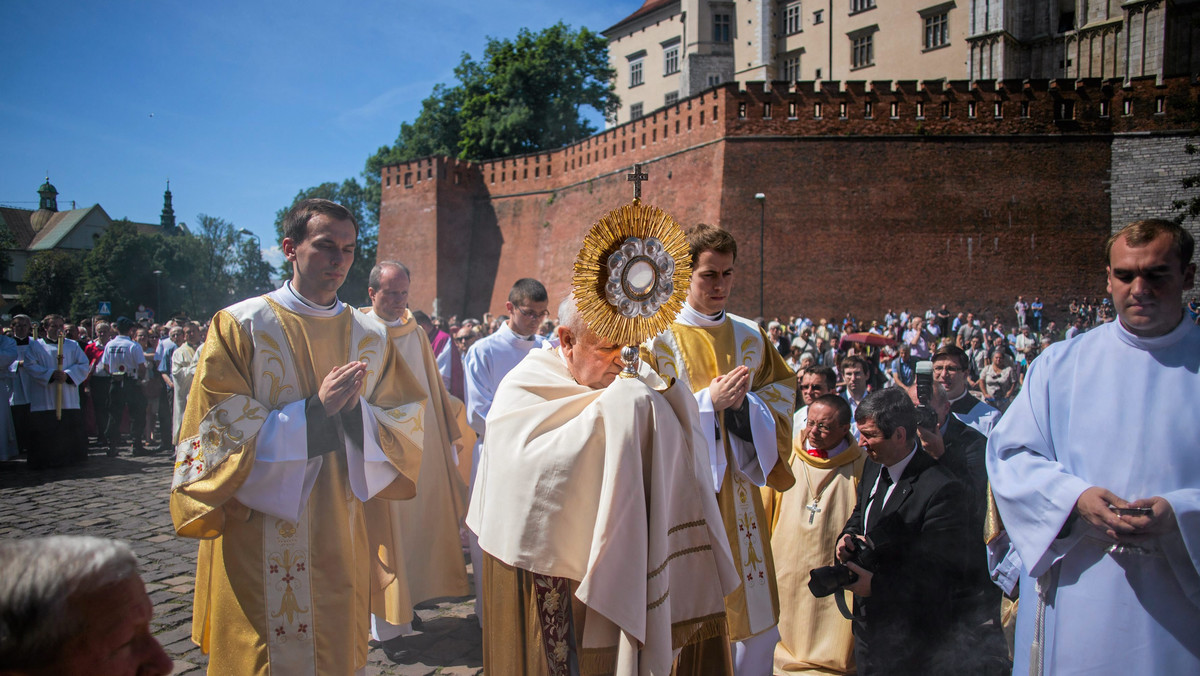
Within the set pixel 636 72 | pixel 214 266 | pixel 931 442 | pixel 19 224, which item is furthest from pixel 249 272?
pixel 931 442

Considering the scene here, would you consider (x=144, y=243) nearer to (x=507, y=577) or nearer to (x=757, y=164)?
(x=757, y=164)

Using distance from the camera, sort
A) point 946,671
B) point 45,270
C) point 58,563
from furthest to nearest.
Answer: point 45,270 < point 946,671 < point 58,563

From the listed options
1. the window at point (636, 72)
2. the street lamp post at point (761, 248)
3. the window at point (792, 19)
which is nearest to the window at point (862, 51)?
the window at point (792, 19)

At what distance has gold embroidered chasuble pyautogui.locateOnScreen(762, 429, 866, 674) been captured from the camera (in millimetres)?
4254

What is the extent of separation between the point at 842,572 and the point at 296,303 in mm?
2680

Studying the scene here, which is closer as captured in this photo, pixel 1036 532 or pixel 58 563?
pixel 58 563

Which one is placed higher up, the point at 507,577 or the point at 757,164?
the point at 757,164

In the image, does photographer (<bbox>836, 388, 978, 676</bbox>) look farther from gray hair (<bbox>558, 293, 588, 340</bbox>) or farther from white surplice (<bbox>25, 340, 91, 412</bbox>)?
white surplice (<bbox>25, 340, 91, 412</bbox>)

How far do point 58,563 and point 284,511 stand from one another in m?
1.62

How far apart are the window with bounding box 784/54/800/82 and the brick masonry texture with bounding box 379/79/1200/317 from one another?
1587 cm

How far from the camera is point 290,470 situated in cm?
293

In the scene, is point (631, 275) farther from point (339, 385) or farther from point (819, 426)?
point (819, 426)

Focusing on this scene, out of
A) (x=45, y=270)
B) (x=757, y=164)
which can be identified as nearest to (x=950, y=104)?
(x=757, y=164)

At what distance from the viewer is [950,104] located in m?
27.0
